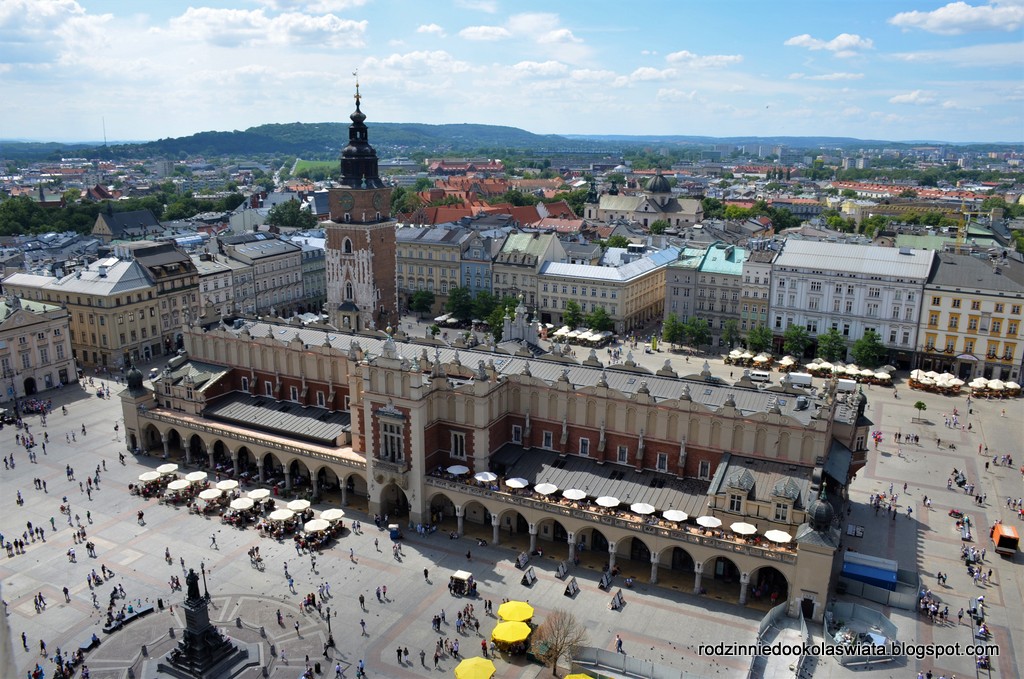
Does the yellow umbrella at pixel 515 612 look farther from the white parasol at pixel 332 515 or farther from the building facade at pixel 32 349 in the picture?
the building facade at pixel 32 349

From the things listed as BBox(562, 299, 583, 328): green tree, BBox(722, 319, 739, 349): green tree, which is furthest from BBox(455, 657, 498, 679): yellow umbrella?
BBox(562, 299, 583, 328): green tree

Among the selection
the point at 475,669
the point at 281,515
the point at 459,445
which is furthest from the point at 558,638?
the point at 281,515

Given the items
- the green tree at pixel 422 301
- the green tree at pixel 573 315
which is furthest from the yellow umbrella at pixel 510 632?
the green tree at pixel 422 301

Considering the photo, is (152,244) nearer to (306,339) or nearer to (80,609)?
(306,339)

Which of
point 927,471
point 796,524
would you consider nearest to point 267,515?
point 796,524

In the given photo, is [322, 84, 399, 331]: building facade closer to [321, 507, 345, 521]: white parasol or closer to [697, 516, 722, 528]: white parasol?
[321, 507, 345, 521]: white parasol

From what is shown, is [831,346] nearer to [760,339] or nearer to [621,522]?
[760,339]
